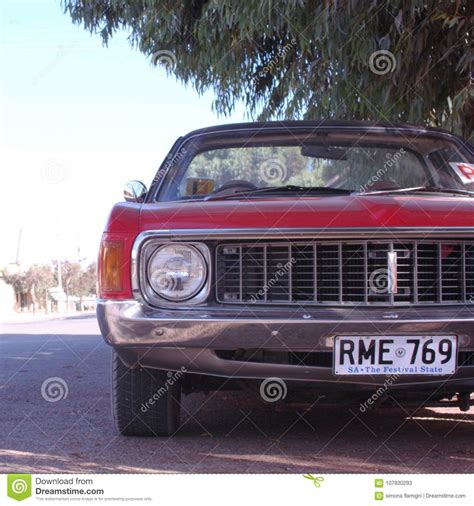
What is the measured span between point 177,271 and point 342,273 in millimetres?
732

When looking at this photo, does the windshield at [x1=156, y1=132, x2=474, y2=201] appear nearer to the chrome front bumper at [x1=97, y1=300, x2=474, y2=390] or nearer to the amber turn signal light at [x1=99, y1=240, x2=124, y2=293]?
the amber turn signal light at [x1=99, y1=240, x2=124, y2=293]

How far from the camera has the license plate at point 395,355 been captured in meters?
3.41

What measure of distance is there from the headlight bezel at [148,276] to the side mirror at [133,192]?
3.28ft

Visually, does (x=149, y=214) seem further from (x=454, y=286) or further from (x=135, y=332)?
(x=454, y=286)

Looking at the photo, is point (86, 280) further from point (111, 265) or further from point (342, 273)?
point (342, 273)

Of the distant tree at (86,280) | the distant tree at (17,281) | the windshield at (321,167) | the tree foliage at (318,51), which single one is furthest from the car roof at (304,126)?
the distant tree at (86,280)

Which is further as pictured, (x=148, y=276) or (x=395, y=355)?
(x=148, y=276)

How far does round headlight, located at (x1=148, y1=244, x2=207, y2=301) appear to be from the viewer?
3.56m

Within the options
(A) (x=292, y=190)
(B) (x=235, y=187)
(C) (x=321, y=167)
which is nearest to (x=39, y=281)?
(C) (x=321, y=167)

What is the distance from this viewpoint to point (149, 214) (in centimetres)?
362

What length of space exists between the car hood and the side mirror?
0.90 m

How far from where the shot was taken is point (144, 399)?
3.82 m

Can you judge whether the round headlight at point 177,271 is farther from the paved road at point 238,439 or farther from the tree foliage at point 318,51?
the tree foliage at point 318,51

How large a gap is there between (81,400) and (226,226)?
103 inches
